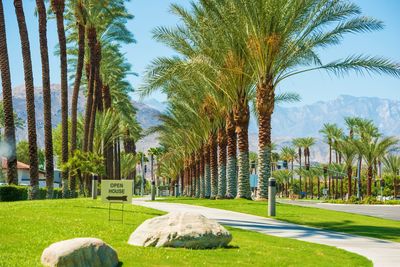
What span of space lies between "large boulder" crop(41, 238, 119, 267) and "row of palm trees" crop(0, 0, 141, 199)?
78.8 feet

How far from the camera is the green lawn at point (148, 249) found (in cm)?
1020

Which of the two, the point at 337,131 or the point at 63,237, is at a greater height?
the point at 337,131

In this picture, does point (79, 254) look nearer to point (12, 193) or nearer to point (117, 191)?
point (117, 191)

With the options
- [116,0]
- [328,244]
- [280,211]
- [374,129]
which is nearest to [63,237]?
[328,244]

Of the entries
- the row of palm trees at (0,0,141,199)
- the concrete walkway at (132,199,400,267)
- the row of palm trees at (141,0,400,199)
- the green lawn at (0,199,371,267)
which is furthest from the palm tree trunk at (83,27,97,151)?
the green lawn at (0,199,371,267)

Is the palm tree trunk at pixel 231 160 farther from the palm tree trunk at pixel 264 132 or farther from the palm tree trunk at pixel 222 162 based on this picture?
the palm tree trunk at pixel 264 132

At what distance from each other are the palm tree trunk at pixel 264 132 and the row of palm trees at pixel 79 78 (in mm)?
13041

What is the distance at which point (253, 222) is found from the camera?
767 inches

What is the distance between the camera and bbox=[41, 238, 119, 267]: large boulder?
8.72 m

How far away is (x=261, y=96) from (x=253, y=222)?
Answer: 1360cm

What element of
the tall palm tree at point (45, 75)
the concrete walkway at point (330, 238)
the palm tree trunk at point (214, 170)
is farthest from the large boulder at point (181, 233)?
the palm tree trunk at point (214, 170)

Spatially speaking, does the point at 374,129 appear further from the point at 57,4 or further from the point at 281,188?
the point at 281,188

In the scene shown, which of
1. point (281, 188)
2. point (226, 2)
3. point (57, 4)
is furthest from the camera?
point (281, 188)

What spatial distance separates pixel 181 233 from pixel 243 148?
A: 25414 millimetres
